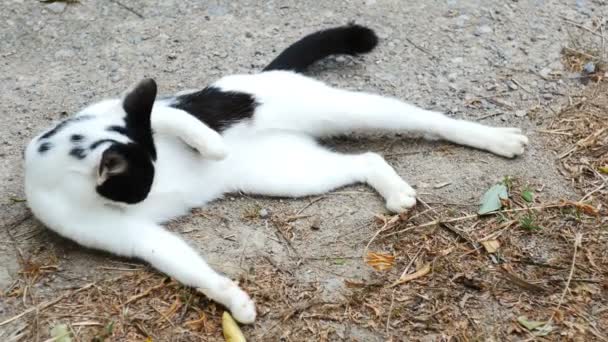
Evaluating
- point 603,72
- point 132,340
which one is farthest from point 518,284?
point 603,72

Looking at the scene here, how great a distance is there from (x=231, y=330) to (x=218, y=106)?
3.76 ft

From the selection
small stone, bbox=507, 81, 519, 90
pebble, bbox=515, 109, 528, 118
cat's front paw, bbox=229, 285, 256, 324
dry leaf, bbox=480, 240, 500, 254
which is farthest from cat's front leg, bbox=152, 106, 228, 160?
small stone, bbox=507, 81, 519, 90

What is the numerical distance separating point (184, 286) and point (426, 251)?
1034mm

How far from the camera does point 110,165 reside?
2.82 meters

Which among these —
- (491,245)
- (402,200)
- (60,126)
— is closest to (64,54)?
(60,126)

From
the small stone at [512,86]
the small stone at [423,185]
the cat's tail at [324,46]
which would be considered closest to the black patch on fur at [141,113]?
the cat's tail at [324,46]

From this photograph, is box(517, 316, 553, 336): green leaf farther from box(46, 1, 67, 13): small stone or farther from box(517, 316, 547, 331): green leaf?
box(46, 1, 67, 13): small stone

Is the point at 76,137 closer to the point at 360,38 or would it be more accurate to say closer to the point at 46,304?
the point at 46,304

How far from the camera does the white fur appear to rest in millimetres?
3008

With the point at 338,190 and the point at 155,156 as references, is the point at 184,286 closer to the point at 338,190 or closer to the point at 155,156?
the point at 155,156

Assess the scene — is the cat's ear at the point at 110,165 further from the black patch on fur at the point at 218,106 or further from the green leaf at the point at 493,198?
the green leaf at the point at 493,198

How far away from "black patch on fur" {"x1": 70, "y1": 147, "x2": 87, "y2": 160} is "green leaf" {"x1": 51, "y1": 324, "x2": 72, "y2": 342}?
0.68 meters

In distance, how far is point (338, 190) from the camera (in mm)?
3520

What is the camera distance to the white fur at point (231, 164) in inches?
118
